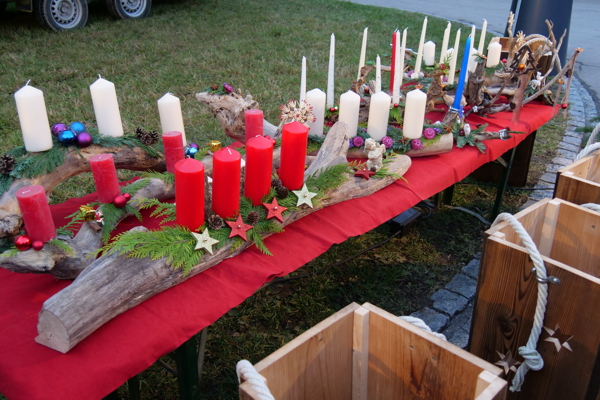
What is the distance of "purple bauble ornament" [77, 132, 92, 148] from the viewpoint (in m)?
1.45

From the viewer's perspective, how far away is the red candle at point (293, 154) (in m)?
1.33

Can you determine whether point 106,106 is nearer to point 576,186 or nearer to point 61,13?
point 576,186

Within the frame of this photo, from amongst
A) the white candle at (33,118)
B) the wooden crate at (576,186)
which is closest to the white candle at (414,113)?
the wooden crate at (576,186)

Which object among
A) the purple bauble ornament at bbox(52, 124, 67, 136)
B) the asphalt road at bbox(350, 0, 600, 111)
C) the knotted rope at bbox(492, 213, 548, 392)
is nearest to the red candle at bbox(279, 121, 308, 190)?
the knotted rope at bbox(492, 213, 548, 392)

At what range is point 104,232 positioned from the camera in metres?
1.28

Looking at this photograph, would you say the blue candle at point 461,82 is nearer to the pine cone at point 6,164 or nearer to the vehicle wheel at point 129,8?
the pine cone at point 6,164

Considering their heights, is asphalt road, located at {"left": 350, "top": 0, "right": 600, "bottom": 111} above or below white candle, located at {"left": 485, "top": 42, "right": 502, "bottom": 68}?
below

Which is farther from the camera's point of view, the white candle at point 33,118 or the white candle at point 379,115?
the white candle at point 379,115

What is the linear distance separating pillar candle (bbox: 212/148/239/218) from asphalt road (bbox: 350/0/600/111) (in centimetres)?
595

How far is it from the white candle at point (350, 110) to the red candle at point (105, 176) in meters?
0.84

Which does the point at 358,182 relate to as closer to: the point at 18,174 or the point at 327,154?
the point at 327,154

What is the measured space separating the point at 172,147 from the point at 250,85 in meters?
3.74

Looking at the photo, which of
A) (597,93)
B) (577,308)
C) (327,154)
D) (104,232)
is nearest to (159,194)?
(104,232)

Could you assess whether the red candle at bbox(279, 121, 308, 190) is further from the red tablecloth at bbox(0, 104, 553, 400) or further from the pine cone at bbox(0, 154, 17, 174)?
the pine cone at bbox(0, 154, 17, 174)
